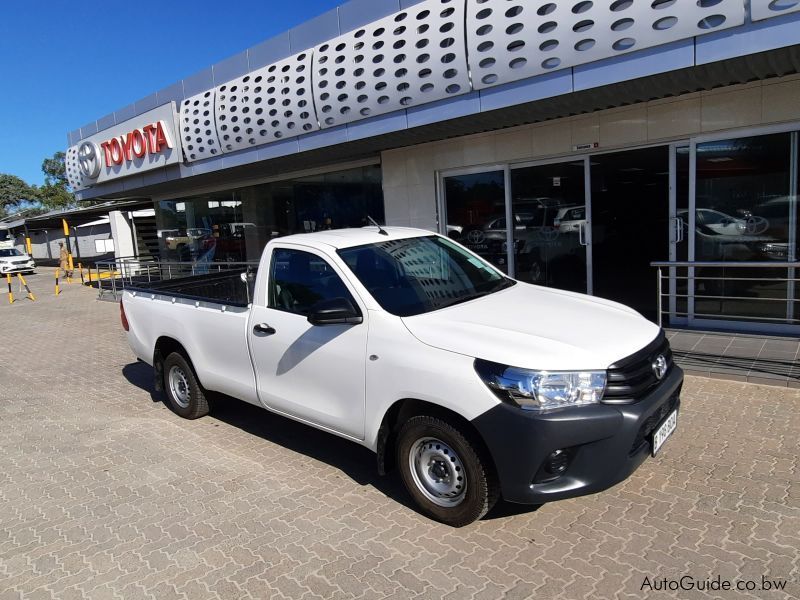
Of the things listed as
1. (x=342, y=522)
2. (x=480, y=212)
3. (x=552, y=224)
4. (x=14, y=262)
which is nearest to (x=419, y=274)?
(x=342, y=522)

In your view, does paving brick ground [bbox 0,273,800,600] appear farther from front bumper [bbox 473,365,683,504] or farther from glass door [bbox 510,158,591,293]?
glass door [bbox 510,158,591,293]

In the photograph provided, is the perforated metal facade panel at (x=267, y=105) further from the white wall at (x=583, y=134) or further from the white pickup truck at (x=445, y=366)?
the white pickup truck at (x=445, y=366)

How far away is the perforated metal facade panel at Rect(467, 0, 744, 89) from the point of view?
5.85 meters

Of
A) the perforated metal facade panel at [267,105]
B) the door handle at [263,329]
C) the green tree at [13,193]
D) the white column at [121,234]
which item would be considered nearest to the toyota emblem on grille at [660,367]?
the door handle at [263,329]

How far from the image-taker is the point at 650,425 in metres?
3.15

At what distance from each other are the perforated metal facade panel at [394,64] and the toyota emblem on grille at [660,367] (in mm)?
5566

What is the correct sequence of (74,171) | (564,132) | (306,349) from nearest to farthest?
1. (306,349)
2. (564,132)
3. (74,171)

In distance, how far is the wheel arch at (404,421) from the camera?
3.10 meters

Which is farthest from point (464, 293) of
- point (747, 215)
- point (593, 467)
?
point (747, 215)

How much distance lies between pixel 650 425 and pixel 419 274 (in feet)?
6.02

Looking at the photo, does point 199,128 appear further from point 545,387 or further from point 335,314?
point 545,387

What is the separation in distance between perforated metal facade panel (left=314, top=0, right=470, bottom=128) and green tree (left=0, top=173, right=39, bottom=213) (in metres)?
79.7

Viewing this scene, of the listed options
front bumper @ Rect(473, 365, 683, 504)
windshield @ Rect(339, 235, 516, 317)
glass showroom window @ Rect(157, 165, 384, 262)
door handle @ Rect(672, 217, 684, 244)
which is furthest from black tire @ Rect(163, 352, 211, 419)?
glass showroom window @ Rect(157, 165, 384, 262)

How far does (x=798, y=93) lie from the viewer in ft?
22.0
